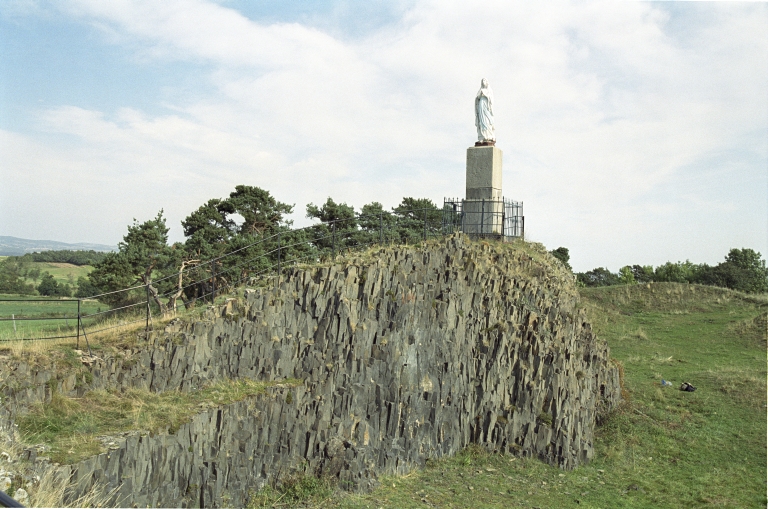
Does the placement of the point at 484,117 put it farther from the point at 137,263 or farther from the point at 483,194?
the point at 137,263

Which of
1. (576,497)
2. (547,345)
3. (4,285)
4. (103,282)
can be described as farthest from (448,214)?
(4,285)

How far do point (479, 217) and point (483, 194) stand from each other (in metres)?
1.00

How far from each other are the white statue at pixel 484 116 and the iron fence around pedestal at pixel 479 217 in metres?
2.99

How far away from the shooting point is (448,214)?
22609mm

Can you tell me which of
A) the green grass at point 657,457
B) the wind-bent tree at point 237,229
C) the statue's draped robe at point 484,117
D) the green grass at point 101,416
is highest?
the statue's draped robe at point 484,117

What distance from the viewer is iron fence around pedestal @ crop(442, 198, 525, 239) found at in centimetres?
2278

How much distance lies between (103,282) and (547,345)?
18376 millimetres

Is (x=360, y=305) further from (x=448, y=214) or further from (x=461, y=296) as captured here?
(x=448, y=214)

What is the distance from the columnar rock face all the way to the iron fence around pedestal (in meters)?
2.09

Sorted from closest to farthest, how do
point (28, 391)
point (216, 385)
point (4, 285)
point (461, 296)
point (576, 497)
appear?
1. point (28, 391)
2. point (216, 385)
3. point (576, 497)
4. point (461, 296)
5. point (4, 285)

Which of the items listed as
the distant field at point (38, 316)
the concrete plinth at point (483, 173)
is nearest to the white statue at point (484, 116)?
the concrete plinth at point (483, 173)

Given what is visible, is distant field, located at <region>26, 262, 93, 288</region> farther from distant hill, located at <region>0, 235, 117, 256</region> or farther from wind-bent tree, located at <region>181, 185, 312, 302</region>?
wind-bent tree, located at <region>181, 185, 312, 302</region>

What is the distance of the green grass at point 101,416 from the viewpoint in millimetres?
9188

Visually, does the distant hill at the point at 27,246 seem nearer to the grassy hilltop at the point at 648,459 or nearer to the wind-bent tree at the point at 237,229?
the wind-bent tree at the point at 237,229
